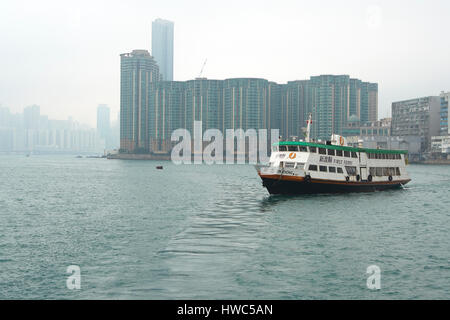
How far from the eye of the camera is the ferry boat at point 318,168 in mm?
44312

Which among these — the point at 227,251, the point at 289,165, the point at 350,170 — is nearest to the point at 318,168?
the point at 289,165

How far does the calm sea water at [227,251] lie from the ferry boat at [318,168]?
3.09m

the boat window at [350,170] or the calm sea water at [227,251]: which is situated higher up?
the boat window at [350,170]

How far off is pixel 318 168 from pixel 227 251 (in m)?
25.9

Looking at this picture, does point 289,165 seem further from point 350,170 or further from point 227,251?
point 227,251

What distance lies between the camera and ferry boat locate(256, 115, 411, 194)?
145ft

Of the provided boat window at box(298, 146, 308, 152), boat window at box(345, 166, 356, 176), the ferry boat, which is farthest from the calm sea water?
boat window at box(345, 166, 356, 176)

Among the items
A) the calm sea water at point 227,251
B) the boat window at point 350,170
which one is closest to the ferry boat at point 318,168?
the boat window at point 350,170

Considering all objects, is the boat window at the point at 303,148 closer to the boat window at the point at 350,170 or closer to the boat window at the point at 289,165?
the boat window at the point at 289,165

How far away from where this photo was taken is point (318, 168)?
45938 mm
